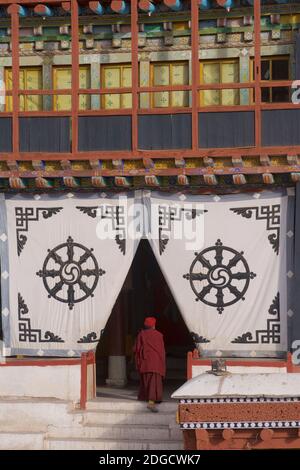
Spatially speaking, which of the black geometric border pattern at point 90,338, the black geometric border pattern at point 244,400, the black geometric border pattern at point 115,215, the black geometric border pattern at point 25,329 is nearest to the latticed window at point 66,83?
the black geometric border pattern at point 115,215

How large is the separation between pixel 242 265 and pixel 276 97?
3.32 meters

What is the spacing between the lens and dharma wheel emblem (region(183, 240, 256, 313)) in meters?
21.3

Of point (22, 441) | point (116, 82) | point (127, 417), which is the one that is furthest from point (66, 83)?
point (22, 441)

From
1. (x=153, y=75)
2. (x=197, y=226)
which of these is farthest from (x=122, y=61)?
(x=197, y=226)

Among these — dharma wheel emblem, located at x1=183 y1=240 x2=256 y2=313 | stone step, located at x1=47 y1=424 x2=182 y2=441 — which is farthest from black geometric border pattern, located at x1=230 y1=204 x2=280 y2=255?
stone step, located at x1=47 y1=424 x2=182 y2=441

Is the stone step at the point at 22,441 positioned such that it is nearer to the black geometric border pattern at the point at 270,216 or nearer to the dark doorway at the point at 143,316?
the dark doorway at the point at 143,316

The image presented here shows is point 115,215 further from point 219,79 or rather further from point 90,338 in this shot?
point 219,79

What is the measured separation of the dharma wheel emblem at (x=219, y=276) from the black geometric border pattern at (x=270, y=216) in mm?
574

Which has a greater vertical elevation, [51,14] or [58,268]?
[51,14]

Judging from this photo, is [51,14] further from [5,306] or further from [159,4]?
[5,306]

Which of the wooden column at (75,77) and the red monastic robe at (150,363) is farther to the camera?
the wooden column at (75,77)

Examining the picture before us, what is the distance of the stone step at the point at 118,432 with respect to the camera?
20.0m

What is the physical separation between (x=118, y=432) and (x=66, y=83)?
6975 millimetres

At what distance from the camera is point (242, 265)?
2128 centimetres
